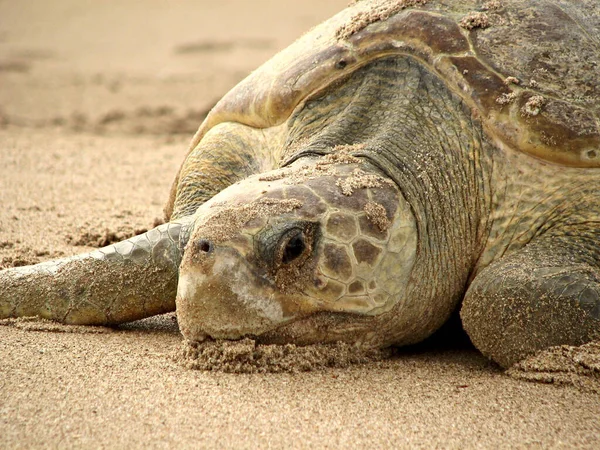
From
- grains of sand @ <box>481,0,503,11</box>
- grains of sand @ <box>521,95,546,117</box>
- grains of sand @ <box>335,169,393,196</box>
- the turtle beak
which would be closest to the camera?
the turtle beak

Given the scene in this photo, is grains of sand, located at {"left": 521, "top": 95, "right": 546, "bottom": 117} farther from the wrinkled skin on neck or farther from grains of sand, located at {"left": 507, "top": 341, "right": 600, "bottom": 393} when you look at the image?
grains of sand, located at {"left": 507, "top": 341, "right": 600, "bottom": 393}

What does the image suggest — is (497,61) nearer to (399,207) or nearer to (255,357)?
(399,207)

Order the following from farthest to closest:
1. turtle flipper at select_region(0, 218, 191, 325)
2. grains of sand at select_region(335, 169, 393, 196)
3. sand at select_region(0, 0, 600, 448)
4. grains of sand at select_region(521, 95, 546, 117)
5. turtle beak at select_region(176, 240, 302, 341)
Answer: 1. turtle flipper at select_region(0, 218, 191, 325)
2. grains of sand at select_region(521, 95, 546, 117)
3. grains of sand at select_region(335, 169, 393, 196)
4. turtle beak at select_region(176, 240, 302, 341)
5. sand at select_region(0, 0, 600, 448)

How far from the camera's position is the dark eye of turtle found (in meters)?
2.45

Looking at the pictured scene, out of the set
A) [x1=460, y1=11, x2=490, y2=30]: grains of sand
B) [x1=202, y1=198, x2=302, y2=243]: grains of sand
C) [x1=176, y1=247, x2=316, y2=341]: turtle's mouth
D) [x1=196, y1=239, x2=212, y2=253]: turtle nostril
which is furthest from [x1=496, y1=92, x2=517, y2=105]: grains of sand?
[x1=196, y1=239, x2=212, y2=253]: turtle nostril

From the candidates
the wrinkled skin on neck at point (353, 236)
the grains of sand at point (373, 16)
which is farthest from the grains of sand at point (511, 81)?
the grains of sand at point (373, 16)

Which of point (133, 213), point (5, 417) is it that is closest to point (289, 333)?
point (5, 417)

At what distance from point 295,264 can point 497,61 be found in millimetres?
1208

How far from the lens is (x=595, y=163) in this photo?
284 centimetres

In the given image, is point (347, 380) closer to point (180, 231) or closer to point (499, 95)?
point (180, 231)

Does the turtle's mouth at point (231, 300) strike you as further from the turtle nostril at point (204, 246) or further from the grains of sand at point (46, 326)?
the grains of sand at point (46, 326)

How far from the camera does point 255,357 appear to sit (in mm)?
2521

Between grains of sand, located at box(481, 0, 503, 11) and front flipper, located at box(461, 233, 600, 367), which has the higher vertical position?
grains of sand, located at box(481, 0, 503, 11)

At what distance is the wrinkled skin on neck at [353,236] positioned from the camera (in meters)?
2.46
